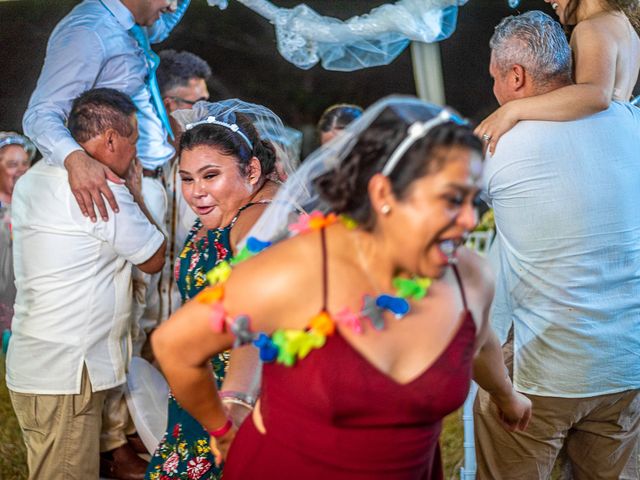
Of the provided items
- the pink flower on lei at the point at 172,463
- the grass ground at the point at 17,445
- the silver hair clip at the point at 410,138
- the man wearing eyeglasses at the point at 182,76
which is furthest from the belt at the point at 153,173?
the silver hair clip at the point at 410,138

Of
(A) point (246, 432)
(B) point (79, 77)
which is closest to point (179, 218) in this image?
(B) point (79, 77)

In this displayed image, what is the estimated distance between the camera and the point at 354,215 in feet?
5.68

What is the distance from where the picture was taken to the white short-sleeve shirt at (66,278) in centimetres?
315

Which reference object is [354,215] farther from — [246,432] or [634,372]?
[634,372]

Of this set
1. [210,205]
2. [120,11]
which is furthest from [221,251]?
[120,11]

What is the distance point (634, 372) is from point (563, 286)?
39 centimetres

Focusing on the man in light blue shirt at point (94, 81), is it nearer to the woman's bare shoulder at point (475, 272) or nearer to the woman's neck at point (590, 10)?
the woman's bare shoulder at point (475, 272)

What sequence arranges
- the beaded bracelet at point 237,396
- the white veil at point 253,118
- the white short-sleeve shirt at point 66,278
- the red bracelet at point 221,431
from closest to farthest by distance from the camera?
1. the red bracelet at point 221,431
2. the beaded bracelet at point 237,396
3. the white veil at point 253,118
4. the white short-sleeve shirt at point 66,278

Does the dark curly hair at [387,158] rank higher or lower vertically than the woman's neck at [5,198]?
higher

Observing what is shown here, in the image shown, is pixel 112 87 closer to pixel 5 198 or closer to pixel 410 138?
pixel 5 198

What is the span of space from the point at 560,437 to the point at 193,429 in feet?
4.08

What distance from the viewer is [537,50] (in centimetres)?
275

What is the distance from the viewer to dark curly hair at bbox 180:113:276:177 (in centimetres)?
282

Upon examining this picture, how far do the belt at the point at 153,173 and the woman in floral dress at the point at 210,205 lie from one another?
94cm
